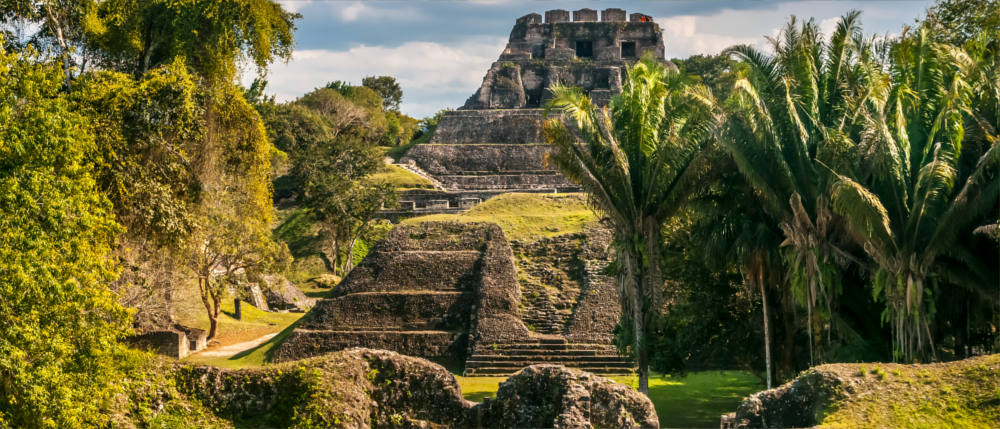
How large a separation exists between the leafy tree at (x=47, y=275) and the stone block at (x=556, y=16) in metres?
40.9

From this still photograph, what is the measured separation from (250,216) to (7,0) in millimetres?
8052

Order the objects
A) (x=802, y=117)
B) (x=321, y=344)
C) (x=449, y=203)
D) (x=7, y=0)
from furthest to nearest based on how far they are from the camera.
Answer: (x=449, y=203) < (x=321, y=344) < (x=7, y=0) < (x=802, y=117)

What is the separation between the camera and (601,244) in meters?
24.6

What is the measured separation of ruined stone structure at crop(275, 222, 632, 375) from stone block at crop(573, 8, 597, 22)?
28.5 m

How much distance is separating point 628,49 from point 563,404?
42464 mm

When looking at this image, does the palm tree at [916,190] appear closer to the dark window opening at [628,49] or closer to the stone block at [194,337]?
the stone block at [194,337]

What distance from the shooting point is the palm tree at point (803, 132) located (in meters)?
13.2

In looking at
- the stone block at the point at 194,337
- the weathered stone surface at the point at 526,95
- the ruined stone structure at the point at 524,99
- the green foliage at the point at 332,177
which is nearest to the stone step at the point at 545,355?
the stone block at the point at 194,337

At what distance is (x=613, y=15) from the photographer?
51.1 meters

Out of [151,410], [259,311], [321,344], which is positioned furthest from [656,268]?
[259,311]

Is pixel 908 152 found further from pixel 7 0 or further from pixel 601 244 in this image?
pixel 7 0

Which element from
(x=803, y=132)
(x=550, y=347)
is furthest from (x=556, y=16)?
(x=803, y=132)

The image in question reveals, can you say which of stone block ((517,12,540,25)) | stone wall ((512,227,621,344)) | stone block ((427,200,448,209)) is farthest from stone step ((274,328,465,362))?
stone block ((517,12,540,25))

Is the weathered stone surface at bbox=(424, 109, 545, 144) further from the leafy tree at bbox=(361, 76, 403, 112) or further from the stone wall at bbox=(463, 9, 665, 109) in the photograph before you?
the leafy tree at bbox=(361, 76, 403, 112)
